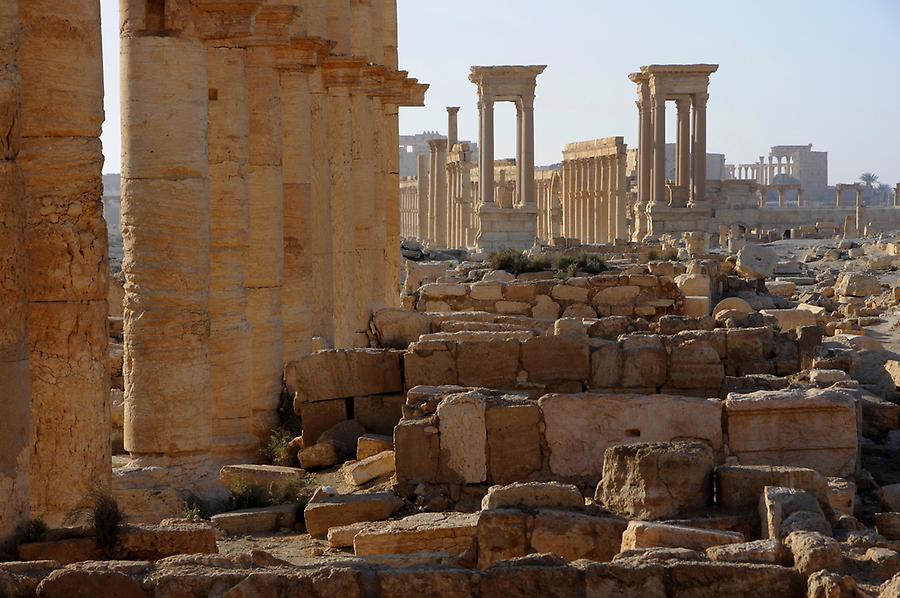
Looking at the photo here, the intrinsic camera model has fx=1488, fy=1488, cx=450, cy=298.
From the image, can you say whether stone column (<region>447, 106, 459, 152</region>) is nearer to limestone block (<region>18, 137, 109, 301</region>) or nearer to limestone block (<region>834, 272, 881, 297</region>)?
limestone block (<region>834, 272, 881, 297</region>)

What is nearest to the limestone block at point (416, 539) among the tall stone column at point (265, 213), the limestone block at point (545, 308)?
the tall stone column at point (265, 213)

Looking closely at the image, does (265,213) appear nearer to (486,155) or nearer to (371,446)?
(371,446)

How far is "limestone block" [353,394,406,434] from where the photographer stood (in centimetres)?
1388

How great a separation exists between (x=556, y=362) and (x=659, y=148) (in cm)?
4190

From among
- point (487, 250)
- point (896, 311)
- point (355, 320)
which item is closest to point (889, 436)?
point (355, 320)

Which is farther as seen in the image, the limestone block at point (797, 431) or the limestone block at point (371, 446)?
the limestone block at point (371, 446)

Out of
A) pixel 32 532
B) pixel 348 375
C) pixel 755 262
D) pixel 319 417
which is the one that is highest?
pixel 755 262

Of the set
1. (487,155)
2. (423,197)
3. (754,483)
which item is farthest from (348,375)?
(423,197)

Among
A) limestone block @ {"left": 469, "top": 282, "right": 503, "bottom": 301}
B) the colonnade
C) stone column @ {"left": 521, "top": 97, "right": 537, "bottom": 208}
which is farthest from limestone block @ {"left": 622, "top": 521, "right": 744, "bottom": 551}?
the colonnade

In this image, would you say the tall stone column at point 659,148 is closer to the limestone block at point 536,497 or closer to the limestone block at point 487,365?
the limestone block at point 487,365

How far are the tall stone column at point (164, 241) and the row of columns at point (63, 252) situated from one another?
1877mm

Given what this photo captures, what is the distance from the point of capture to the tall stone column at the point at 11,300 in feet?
27.3

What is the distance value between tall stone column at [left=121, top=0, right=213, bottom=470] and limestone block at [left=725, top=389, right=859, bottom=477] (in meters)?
4.33

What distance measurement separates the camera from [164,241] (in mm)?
12062
